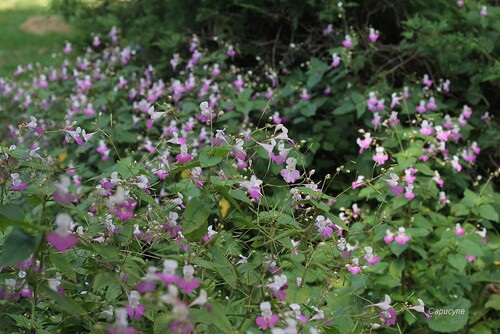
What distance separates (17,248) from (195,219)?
0.47m

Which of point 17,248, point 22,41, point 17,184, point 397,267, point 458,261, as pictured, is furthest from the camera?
point 22,41

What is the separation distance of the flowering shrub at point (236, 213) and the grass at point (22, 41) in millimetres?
2299

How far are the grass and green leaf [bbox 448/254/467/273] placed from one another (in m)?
4.99

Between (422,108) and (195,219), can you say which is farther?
(422,108)

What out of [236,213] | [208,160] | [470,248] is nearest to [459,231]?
[470,248]

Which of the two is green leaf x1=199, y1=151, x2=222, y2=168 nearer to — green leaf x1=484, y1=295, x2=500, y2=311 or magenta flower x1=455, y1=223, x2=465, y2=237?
magenta flower x1=455, y1=223, x2=465, y2=237

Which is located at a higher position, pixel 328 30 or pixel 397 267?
pixel 328 30

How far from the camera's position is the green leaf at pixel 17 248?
1.13 meters

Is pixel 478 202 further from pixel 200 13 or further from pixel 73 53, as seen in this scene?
pixel 73 53

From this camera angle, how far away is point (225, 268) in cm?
156

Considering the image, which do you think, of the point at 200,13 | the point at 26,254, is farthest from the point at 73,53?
the point at 26,254

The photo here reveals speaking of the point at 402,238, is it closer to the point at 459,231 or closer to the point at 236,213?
the point at 459,231

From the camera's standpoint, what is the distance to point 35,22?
400 inches

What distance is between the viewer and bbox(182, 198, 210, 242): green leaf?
1526 millimetres
